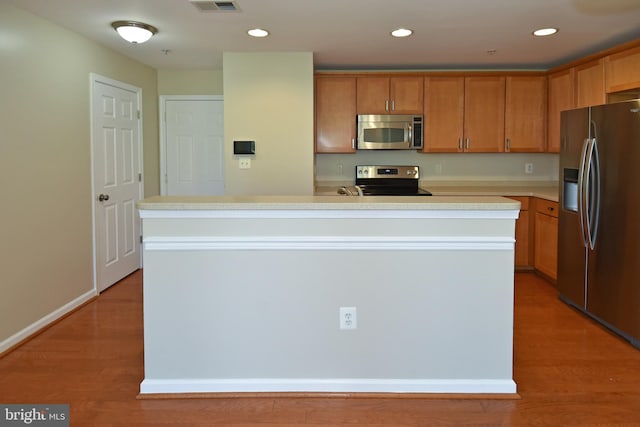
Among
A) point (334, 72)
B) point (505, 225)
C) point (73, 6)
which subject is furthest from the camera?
point (334, 72)

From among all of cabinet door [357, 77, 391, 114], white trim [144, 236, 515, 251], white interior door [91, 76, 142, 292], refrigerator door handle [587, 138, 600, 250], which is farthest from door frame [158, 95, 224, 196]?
refrigerator door handle [587, 138, 600, 250]

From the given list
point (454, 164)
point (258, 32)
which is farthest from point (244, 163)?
point (454, 164)

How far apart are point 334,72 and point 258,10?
189 centimetres

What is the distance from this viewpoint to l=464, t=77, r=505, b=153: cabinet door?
17.0 ft

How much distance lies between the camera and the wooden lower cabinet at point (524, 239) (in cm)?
500

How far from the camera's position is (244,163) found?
15.6 feet

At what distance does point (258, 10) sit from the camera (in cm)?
333

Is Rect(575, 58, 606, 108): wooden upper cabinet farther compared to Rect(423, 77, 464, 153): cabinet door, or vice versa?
Rect(423, 77, 464, 153): cabinet door

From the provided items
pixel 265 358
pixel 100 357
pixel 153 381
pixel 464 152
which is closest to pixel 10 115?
pixel 100 357

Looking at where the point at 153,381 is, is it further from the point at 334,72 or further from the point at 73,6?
the point at 334,72

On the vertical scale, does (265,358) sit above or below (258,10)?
below

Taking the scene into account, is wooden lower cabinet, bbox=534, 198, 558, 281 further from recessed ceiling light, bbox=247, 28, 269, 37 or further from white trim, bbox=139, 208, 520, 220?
recessed ceiling light, bbox=247, 28, 269, 37

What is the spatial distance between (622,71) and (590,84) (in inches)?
18.5

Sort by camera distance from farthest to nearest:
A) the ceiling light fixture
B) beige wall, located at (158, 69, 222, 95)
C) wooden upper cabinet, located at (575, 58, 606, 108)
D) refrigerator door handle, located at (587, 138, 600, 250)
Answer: beige wall, located at (158, 69, 222, 95) < wooden upper cabinet, located at (575, 58, 606, 108) < the ceiling light fixture < refrigerator door handle, located at (587, 138, 600, 250)
